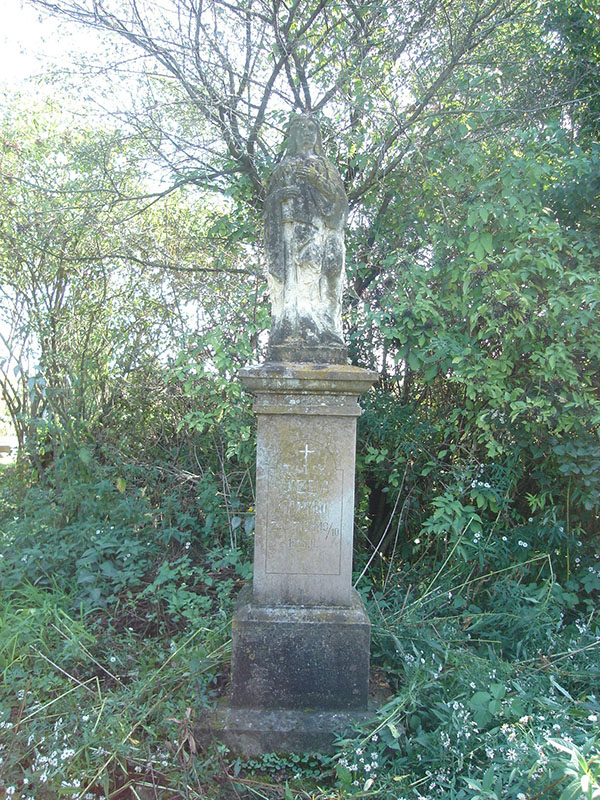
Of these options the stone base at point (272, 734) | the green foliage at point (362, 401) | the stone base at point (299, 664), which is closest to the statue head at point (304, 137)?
the green foliage at point (362, 401)

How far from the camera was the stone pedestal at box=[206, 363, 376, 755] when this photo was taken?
2.82 m

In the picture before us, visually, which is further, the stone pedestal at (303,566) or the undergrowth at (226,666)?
the stone pedestal at (303,566)

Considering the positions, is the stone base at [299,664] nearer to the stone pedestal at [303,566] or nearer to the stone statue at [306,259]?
the stone pedestal at [303,566]

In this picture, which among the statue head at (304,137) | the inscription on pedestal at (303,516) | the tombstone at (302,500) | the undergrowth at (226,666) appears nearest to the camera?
the undergrowth at (226,666)

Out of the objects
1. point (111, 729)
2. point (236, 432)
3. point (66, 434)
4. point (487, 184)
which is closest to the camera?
point (111, 729)

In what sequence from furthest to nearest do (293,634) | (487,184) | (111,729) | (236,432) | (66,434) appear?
(66,434)
(236,432)
(487,184)
(293,634)
(111,729)

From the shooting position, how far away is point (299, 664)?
2824mm

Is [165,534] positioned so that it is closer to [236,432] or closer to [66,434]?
[236,432]

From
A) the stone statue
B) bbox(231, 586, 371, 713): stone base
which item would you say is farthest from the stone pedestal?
the stone statue

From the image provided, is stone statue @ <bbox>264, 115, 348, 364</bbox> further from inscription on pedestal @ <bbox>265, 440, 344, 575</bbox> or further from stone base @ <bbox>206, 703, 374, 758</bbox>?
stone base @ <bbox>206, 703, 374, 758</bbox>

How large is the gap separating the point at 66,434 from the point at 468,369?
3444mm

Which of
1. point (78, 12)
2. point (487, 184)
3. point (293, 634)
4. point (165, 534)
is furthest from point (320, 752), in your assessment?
→ point (78, 12)

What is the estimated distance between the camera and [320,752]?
8.71 feet

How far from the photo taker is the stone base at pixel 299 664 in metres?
2.82
